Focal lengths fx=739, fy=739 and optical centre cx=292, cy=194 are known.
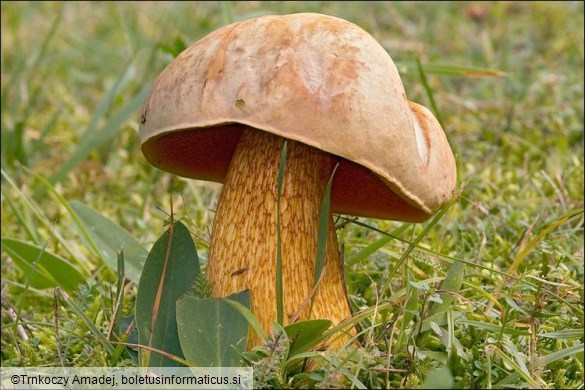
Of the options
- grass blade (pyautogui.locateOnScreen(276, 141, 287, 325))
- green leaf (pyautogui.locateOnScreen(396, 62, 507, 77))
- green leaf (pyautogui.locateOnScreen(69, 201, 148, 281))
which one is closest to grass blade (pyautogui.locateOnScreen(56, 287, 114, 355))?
grass blade (pyautogui.locateOnScreen(276, 141, 287, 325))

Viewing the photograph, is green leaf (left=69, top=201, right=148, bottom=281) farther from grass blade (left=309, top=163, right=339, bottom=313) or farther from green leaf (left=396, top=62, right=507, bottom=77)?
green leaf (left=396, top=62, right=507, bottom=77)

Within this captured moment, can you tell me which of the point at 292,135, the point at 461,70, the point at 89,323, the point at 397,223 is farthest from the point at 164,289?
the point at 461,70

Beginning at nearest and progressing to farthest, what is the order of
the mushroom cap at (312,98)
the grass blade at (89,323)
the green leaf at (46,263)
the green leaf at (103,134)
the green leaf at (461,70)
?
the mushroom cap at (312,98) < the grass blade at (89,323) < the green leaf at (46,263) < the green leaf at (461,70) < the green leaf at (103,134)

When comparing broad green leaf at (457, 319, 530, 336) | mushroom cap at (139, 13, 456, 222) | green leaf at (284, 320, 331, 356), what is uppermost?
mushroom cap at (139, 13, 456, 222)

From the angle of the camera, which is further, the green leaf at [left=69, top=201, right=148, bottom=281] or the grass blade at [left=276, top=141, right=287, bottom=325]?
the green leaf at [left=69, top=201, right=148, bottom=281]

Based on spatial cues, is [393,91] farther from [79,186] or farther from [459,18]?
[459,18]

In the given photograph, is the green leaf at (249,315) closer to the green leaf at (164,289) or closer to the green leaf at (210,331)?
the green leaf at (210,331)

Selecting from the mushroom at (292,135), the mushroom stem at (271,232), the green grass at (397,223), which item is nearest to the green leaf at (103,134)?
the green grass at (397,223)
